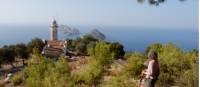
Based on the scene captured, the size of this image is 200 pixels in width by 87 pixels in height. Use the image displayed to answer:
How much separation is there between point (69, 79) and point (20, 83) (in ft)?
28.1

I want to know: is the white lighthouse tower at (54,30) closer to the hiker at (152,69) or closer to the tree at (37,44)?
the tree at (37,44)

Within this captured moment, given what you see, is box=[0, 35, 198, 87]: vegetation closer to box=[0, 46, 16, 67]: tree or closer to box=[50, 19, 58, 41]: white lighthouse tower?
box=[0, 46, 16, 67]: tree

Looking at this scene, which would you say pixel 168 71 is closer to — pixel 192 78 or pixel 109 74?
pixel 192 78

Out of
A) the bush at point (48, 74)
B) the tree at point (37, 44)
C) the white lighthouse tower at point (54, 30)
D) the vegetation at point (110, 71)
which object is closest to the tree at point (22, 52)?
the tree at point (37, 44)

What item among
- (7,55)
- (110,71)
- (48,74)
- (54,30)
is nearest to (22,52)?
(7,55)

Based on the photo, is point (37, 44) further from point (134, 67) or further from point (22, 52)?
point (134, 67)

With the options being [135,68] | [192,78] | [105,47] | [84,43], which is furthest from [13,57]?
[192,78]

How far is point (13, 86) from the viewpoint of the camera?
24078mm

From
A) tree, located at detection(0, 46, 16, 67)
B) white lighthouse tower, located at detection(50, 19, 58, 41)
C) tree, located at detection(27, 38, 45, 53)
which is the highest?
white lighthouse tower, located at detection(50, 19, 58, 41)

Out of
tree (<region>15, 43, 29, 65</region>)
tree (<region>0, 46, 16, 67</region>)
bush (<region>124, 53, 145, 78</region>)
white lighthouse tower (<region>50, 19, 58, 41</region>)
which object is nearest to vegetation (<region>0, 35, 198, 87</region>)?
bush (<region>124, 53, 145, 78</region>)

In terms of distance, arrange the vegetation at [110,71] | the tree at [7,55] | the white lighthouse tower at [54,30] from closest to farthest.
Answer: the vegetation at [110,71], the tree at [7,55], the white lighthouse tower at [54,30]

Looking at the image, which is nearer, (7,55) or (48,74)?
(48,74)

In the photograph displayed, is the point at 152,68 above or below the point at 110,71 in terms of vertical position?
above

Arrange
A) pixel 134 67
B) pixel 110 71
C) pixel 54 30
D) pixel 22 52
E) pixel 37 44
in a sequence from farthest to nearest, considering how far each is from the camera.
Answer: pixel 54 30, pixel 37 44, pixel 22 52, pixel 110 71, pixel 134 67
